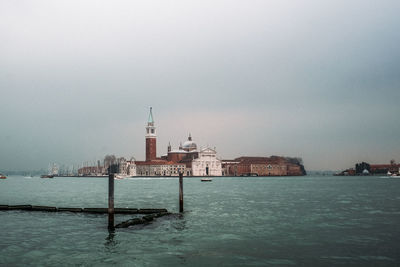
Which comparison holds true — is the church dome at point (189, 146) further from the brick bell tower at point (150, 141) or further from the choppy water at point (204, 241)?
the choppy water at point (204, 241)

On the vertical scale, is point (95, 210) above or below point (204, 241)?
above

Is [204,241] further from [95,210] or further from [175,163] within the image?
[175,163]

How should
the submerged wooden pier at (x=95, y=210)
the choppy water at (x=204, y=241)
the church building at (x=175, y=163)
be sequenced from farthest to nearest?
the church building at (x=175, y=163) → the submerged wooden pier at (x=95, y=210) → the choppy water at (x=204, y=241)

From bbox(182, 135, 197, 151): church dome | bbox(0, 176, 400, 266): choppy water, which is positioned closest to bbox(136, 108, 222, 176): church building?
bbox(182, 135, 197, 151): church dome

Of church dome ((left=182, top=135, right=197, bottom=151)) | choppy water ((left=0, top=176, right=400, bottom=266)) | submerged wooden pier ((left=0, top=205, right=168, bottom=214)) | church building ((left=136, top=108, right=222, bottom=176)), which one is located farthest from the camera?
church dome ((left=182, top=135, right=197, bottom=151))

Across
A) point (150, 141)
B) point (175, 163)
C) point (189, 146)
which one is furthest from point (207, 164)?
point (150, 141)

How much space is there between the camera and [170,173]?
132500 mm

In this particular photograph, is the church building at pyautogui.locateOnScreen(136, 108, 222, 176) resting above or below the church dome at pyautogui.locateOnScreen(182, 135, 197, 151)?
below

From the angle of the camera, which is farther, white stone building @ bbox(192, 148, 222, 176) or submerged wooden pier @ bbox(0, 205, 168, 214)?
white stone building @ bbox(192, 148, 222, 176)

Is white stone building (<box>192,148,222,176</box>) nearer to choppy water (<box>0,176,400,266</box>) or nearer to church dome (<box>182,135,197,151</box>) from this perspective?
church dome (<box>182,135,197,151</box>)

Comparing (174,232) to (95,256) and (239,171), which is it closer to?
(95,256)

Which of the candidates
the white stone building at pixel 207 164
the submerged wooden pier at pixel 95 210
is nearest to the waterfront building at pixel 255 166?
the white stone building at pixel 207 164

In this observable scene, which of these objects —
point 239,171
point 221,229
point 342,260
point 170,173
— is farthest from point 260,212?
point 239,171

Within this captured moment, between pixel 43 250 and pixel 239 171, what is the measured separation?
13254cm
